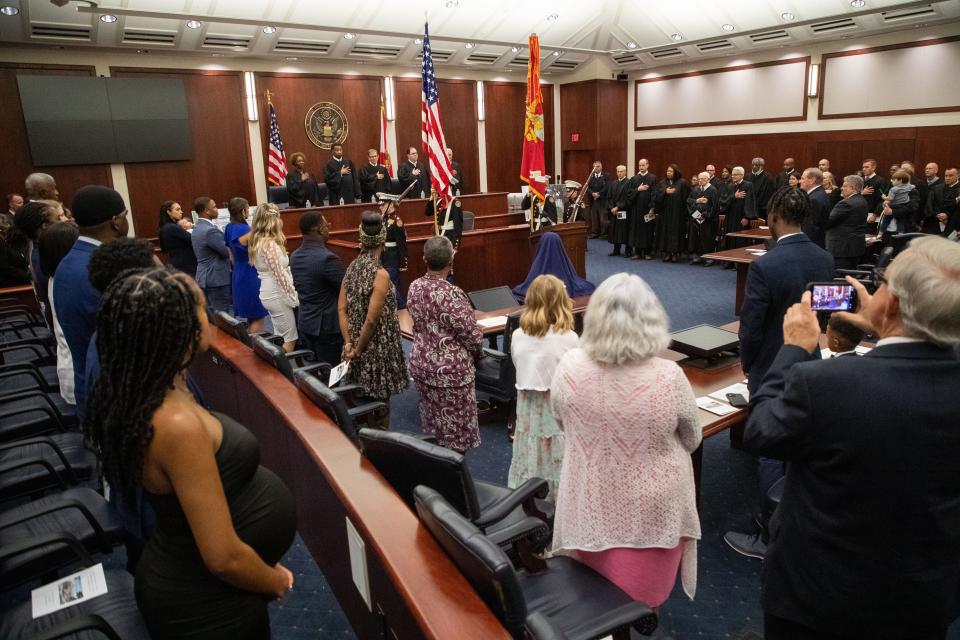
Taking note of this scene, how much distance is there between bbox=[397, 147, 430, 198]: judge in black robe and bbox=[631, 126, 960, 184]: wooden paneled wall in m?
5.93

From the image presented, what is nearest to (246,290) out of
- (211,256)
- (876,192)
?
(211,256)

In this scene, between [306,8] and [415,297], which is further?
[306,8]

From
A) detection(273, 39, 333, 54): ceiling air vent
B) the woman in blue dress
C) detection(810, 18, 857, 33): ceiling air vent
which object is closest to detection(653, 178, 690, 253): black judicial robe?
detection(810, 18, 857, 33): ceiling air vent

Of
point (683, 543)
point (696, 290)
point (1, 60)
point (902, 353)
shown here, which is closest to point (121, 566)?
point (683, 543)

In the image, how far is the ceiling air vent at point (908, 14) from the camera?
967 cm

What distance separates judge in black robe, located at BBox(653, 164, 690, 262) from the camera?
10.7 metres

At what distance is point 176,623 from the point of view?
4.71ft

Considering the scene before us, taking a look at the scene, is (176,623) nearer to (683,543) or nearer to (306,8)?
(683,543)

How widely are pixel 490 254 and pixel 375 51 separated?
6236mm

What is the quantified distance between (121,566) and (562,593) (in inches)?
85.7

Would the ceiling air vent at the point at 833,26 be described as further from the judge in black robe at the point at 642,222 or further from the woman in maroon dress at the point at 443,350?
the woman in maroon dress at the point at 443,350

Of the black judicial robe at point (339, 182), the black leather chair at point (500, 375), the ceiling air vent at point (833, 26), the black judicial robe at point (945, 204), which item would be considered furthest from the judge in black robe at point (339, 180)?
the black judicial robe at point (945, 204)

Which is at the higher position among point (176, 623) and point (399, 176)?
point (399, 176)

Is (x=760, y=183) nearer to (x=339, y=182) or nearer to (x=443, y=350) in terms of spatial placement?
(x=339, y=182)
